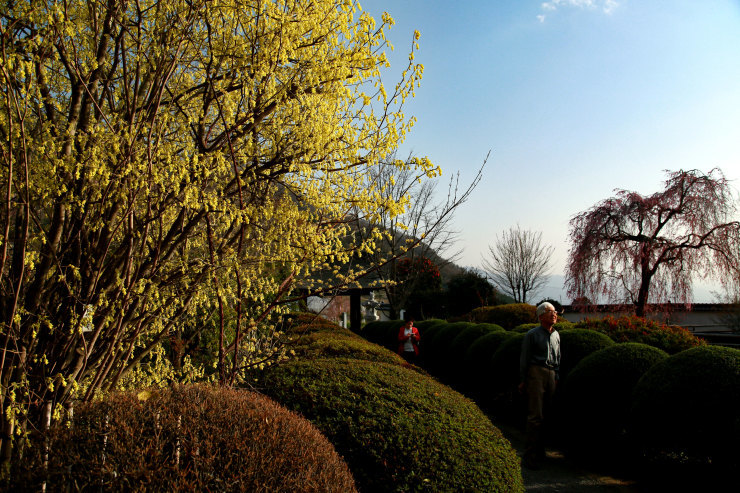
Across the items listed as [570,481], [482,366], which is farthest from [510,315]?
[570,481]

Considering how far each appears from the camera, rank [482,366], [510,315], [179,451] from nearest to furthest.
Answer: [179,451], [482,366], [510,315]

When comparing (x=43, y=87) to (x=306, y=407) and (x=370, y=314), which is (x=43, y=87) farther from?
(x=370, y=314)

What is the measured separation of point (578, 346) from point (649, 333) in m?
1.57

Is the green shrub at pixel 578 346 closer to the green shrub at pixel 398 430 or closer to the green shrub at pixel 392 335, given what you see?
the green shrub at pixel 398 430

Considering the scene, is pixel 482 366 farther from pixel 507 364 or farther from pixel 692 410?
pixel 692 410

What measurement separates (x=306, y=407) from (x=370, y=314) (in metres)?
30.6

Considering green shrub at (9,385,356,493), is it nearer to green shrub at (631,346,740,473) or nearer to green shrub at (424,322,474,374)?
green shrub at (631,346,740,473)

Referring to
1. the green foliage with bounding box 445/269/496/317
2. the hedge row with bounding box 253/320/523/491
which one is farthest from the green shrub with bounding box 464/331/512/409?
the green foliage with bounding box 445/269/496/317

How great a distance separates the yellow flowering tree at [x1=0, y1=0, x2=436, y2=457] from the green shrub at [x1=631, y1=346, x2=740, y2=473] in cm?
374

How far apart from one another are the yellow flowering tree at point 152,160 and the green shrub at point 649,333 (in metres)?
6.21

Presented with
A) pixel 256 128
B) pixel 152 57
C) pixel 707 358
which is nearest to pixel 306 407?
pixel 256 128

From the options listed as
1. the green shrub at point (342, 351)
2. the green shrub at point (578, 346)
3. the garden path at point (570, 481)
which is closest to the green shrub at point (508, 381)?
the green shrub at point (578, 346)

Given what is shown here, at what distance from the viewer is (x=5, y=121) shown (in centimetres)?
254

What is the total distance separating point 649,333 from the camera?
7.70 meters
